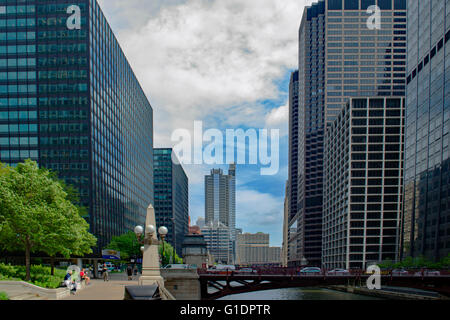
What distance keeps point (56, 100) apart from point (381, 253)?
345ft

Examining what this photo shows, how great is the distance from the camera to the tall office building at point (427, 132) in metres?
89.7

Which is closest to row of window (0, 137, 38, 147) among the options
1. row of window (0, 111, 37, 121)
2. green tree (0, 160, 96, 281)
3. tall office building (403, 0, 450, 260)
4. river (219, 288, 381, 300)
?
row of window (0, 111, 37, 121)

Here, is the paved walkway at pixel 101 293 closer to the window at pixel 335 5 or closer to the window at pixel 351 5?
the window at pixel 335 5

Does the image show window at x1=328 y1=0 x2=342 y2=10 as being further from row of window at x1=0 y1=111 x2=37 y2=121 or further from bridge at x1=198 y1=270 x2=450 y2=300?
Answer: bridge at x1=198 y1=270 x2=450 y2=300

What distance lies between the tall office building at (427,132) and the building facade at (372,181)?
20239 mm

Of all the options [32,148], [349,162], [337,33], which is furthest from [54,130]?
[337,33]

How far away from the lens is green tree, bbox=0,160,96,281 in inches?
1355

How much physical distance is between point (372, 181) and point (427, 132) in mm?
36292

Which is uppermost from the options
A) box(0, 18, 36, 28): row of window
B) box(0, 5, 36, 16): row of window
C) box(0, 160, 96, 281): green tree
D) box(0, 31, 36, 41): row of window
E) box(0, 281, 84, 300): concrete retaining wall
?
box(0, 5, 36, 16): row of window

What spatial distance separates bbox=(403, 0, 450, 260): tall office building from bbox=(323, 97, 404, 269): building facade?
797 inches

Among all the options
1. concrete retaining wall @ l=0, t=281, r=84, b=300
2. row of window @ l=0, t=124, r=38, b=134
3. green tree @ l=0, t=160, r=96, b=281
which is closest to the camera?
concrete retaining wall @ l=0, t=281, r=84, b=300

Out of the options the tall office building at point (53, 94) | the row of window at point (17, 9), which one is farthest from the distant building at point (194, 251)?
the row of window at point (17, 9)

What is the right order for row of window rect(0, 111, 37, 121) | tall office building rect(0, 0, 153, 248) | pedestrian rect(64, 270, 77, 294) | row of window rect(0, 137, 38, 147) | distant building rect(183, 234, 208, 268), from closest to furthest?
1. pedestrian rect(64, 270, 77, 294)
2. distant building rect(183, 234, 208, 268)
3. row of window rect(0, 111, 37, 121)
4. tall office building rect(0, 0, 153, 248)
5. row of window rect(0, 137, 38, 147)

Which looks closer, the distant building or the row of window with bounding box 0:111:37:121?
the distant building
